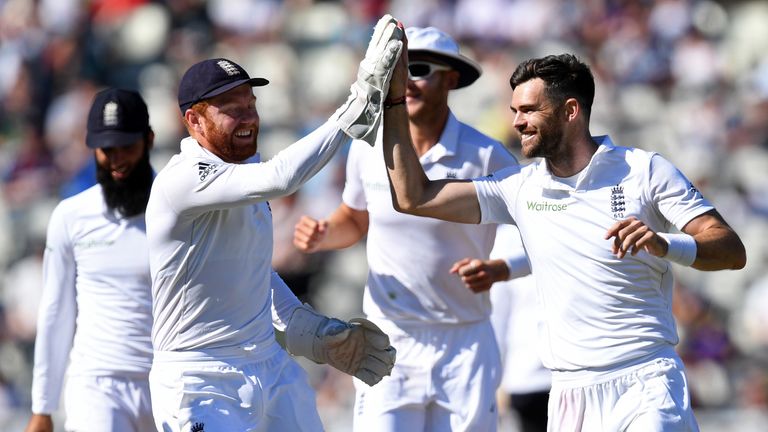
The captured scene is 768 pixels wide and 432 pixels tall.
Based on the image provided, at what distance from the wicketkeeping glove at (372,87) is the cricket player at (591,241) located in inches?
9.3

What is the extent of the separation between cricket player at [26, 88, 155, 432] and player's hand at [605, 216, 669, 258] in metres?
2.55

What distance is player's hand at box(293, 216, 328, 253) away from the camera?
6.77 metres

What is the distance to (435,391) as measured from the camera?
643 centimetres

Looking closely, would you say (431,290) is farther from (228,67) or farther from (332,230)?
(228,67)

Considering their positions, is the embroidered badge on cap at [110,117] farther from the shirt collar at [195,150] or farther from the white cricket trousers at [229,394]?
the white cricket trousers at [229,394]

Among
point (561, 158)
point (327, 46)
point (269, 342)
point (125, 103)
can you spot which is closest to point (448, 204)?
point (561, 158)

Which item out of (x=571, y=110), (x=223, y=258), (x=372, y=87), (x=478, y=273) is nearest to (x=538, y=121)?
(x=571, y=110)

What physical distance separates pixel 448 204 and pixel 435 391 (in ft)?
4.20

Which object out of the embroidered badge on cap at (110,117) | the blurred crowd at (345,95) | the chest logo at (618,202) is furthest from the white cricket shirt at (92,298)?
the blurred crowd at (345,95)

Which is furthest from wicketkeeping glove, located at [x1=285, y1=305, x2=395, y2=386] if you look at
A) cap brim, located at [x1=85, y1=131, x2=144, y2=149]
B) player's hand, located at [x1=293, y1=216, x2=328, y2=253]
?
cap brim, located at [x1=85, y1=131, x2=144, y2=149]

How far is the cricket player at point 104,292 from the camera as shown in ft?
20.7

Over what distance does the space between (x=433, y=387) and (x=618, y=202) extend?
1.69m

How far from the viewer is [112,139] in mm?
6387

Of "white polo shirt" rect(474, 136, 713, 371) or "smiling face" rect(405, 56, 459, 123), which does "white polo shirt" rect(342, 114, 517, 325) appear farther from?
"white polo shirt" rect(474, 136, 713, 371)
